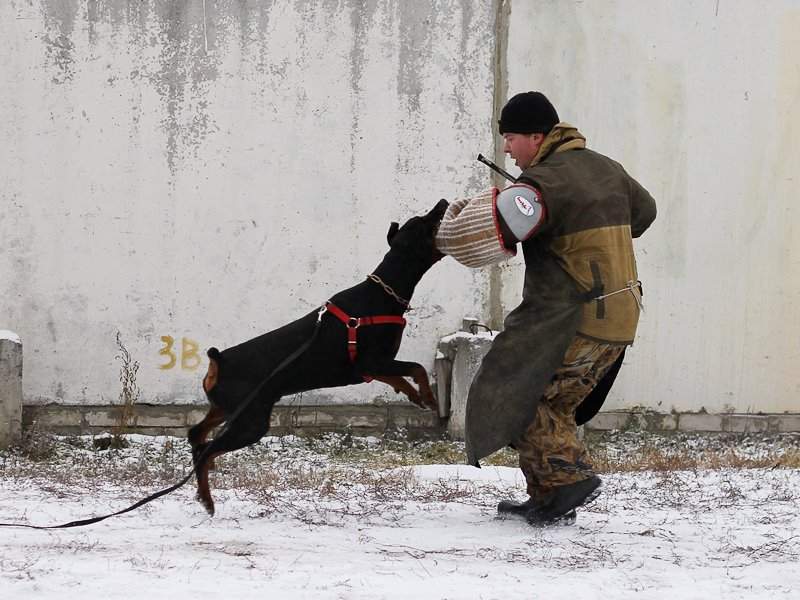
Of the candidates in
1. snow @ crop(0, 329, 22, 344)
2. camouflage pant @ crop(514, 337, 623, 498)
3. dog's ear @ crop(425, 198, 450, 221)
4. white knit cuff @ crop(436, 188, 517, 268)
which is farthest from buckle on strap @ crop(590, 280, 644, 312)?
snow @ crop(0, 329, 22, 344)

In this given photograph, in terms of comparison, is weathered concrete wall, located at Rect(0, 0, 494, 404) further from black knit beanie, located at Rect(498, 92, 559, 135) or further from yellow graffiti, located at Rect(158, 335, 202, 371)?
black knit beanie, located at Rect(498, 92, 559, 135)

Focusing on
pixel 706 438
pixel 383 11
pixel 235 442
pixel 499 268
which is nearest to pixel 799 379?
pixel 706 438

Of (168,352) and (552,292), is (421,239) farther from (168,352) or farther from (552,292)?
(168,352)

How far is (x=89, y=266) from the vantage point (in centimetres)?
772

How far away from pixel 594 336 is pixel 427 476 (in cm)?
207

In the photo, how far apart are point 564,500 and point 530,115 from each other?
1.54 meters

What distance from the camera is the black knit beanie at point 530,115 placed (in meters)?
4.35

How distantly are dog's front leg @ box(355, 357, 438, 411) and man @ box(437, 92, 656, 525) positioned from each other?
0.25m

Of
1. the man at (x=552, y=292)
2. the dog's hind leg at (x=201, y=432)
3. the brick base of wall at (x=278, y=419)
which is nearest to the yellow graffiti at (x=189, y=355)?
the brick base of wall at (x=278, y=419)

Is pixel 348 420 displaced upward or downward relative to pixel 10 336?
downward

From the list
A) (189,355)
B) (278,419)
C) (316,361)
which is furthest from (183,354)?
(316,361)

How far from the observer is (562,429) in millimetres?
4453

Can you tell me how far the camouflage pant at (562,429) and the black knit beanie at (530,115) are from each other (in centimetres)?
92

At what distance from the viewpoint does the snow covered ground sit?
11.7ft
